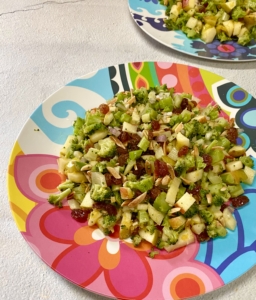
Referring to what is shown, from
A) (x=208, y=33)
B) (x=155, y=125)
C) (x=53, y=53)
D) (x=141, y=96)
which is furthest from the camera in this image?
(x=53, y=53)

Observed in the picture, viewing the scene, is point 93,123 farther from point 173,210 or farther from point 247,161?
point 247,161

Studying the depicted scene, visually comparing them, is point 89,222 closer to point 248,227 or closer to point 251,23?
point 248,227

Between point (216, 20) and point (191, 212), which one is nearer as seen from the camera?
point (191, 212)

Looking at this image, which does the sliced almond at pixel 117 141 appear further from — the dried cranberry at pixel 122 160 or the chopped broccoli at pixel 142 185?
the chopped broccoli at pixel 142 185

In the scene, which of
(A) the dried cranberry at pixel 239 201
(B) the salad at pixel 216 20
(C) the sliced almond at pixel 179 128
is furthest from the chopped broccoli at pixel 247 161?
(B) the salad at pixel 216 20

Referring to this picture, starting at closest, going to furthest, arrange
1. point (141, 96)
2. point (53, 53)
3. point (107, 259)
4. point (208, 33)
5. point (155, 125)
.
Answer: point (107, 259) < point (155, 125) < point (141, 96) < point (208, 33) < point (53, 53)

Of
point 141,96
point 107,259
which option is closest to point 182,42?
point 141,96

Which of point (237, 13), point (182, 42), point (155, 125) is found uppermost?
point (237, 13)
